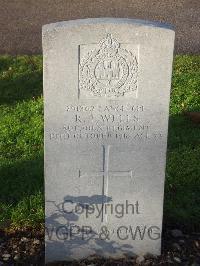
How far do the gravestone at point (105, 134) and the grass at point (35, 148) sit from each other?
1.76ft

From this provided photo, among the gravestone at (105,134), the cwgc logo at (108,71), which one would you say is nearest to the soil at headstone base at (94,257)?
the gravestone at (105,134)

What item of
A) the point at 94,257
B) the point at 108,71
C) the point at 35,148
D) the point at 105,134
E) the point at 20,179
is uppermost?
the point at 108,71

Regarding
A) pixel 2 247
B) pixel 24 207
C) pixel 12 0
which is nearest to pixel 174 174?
pixel 24 207

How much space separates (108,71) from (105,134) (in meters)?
0.40

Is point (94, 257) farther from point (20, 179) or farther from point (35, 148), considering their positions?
point (35, 148)

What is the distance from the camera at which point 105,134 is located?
11.9 ft

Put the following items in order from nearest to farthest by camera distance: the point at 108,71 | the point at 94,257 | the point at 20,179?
1. the point at 108,71
2. the point at 94,257
3. the point at 20,179

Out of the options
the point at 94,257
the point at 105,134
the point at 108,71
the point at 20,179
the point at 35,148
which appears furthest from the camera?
the point at 35,148

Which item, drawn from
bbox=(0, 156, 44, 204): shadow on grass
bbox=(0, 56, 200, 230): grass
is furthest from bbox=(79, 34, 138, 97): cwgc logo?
bbox=(0, 156, 44, 204): shadow on grass

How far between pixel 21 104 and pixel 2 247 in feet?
8.67

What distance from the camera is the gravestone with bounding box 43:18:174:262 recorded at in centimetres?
339

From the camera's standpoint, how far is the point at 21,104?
21.2 ft

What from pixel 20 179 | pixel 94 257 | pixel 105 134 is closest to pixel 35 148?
pixel 20 179

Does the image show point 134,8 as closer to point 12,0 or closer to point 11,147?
point 12,0
